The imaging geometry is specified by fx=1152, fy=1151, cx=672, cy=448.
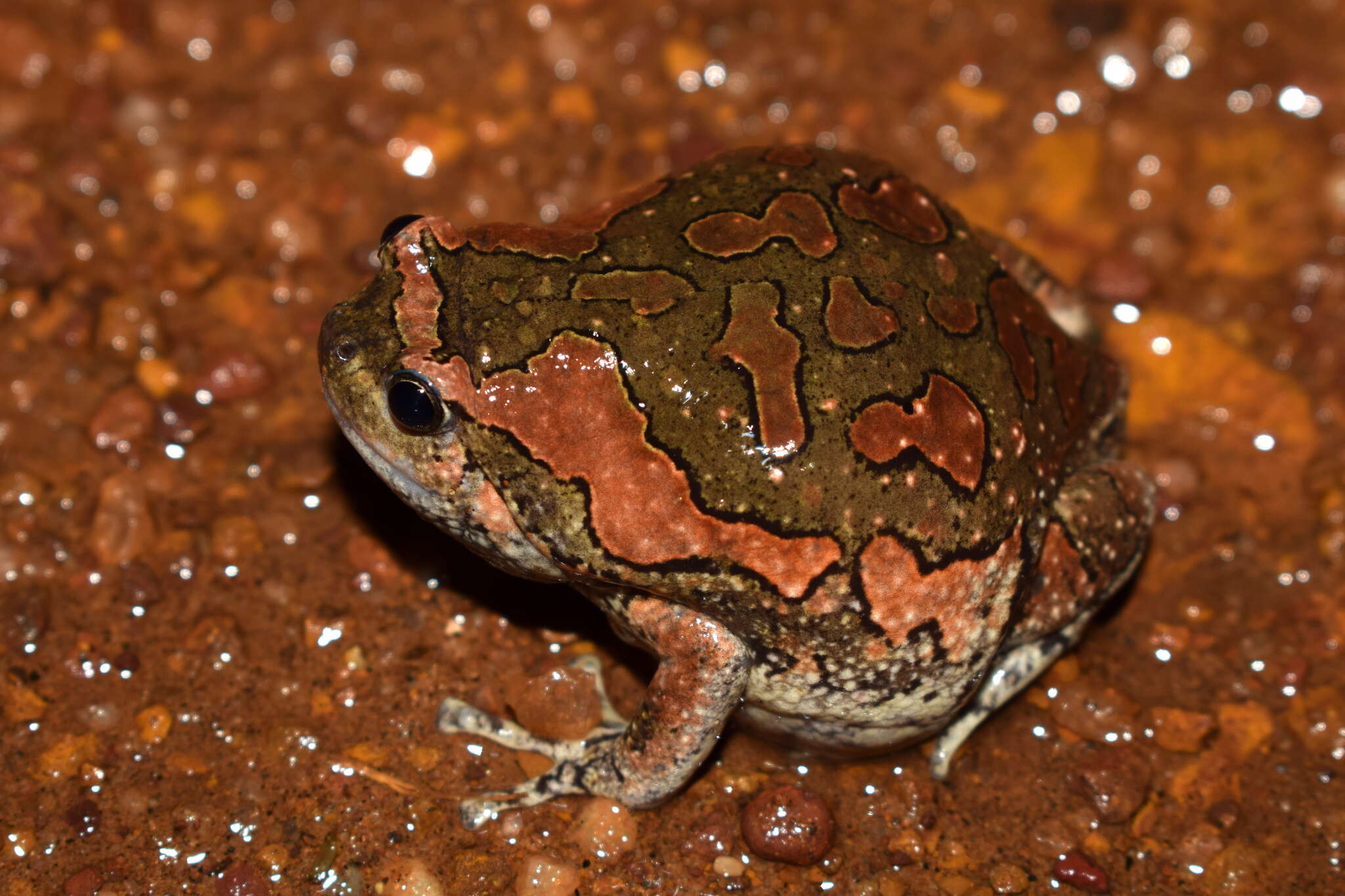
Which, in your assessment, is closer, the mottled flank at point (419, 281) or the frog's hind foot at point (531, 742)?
the mottled flank at point (419, 281)

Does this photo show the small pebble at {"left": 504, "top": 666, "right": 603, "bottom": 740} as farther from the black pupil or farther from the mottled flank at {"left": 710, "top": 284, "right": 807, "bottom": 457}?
the mottled flank at {"left": 710, "top": 284, "right": 807, "bottom": 457}

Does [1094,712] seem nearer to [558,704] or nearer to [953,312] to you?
[953,312]

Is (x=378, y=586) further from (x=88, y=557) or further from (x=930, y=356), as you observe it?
(x=930, y=356)

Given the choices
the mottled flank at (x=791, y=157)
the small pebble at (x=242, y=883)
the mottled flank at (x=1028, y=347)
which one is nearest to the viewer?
the mottled flank at (x=1028, y=347)

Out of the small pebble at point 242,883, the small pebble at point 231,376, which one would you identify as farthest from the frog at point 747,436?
the small pebble at point 231,376

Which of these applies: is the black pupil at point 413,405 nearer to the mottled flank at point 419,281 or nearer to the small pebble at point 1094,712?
the mottled flank at point 419,281
